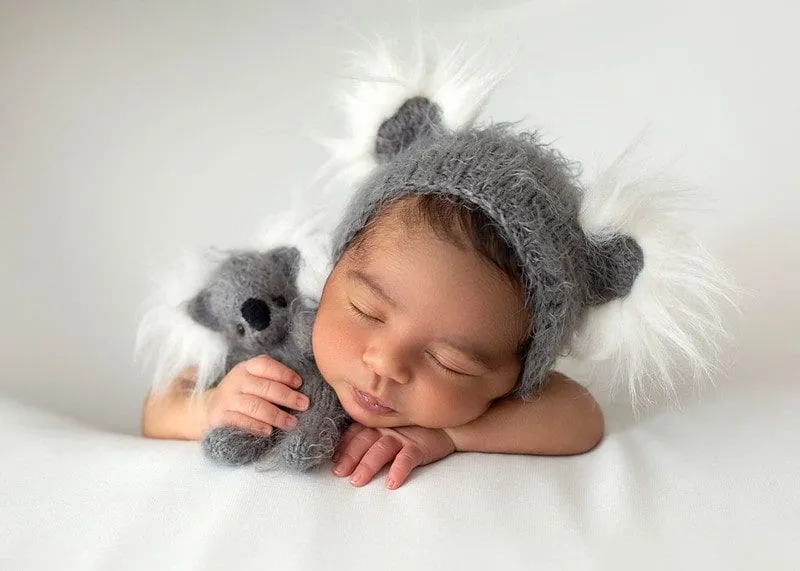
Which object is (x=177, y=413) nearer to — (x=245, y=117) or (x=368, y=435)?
(x=368, y=435)

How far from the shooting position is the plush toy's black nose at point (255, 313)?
3.20 ft

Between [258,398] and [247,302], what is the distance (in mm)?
120

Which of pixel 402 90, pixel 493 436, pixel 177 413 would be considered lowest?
pixel 177 413

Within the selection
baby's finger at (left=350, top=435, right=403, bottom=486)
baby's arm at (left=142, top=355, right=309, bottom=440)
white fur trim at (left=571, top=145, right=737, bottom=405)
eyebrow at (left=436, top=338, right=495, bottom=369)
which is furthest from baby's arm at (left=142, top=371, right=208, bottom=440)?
white fur trim at (left=571, top=145, right=737, bottom=405)

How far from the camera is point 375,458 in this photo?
2.88 feet

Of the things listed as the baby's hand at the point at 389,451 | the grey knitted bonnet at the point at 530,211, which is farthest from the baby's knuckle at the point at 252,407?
the grey knitted bonnet at the point at 530,211

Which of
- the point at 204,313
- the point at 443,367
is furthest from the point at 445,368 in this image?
the point at 204,313

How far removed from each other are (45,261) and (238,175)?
0.40 m

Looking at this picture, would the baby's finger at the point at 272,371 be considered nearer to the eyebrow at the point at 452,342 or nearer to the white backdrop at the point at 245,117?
the eyebrow at the point at 452,342

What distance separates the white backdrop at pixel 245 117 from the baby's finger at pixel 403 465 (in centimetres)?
60

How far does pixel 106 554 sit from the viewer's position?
2.37 ft

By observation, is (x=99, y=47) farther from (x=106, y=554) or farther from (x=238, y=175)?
(x=106, y=554)

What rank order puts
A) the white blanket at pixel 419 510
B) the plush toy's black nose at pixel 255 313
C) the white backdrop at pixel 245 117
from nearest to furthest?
1. the white blanket at pixel 419 510
2. the plush toy's black nose at pixel 255 313
3. the white backdrop at pixel 245 117

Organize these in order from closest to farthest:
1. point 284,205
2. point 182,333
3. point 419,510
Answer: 1. point 419,510
2. point 182,333
3. point 284,205
